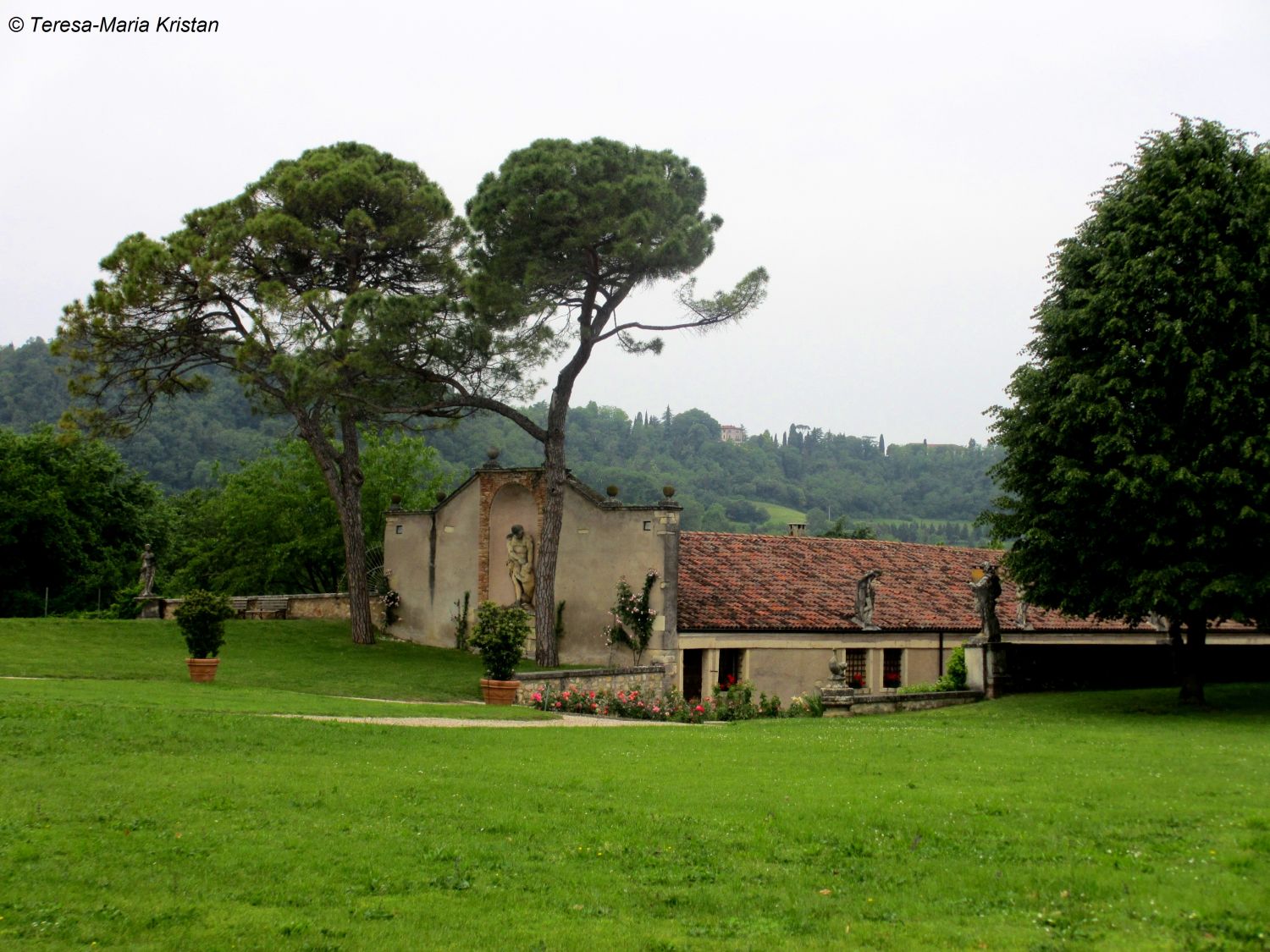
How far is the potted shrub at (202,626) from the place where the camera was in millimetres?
22141

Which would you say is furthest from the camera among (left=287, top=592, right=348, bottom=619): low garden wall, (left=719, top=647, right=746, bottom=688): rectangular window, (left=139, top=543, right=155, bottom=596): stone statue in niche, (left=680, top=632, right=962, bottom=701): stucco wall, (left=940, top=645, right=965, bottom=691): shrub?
(left=287, top=592, right=348, bottom=619): low garden wall

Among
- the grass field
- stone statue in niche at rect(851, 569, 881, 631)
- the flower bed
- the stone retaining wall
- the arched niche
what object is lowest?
the flower bed

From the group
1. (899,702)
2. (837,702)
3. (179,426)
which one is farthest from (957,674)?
(179,426)

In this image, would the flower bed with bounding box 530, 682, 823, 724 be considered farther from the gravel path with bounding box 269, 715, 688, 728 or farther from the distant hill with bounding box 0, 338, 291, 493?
the distant hill with bounding box 0, 338, 291, 493

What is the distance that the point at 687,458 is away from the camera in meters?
109

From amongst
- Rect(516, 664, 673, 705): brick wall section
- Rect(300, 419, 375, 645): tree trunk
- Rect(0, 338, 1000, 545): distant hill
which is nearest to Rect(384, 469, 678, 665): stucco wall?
Rect(516, 664, 673, 705): brick wall section

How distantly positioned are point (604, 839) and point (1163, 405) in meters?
15.4

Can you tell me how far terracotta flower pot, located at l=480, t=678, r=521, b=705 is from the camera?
2303cm

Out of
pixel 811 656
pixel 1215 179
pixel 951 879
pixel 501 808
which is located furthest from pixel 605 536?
pixel 951 879

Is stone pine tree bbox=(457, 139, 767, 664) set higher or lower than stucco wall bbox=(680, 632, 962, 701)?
higher

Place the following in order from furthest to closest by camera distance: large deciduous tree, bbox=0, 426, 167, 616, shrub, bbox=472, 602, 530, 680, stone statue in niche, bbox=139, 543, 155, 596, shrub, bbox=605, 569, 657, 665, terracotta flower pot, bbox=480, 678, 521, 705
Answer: large deciduous tree, bbox=0, 426, 167, 616 < stone statue in niche, bbox=139, 543, 155, 596 < shrub, bbox=605, 569, 657, 665 < terracotta flower pot, bbox=480, 678, 521, 705 < shrub, bbox=472, 602, 530, 680

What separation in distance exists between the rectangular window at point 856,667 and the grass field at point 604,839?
14.9 m

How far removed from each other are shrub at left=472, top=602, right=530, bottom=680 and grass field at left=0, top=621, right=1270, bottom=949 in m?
6.38

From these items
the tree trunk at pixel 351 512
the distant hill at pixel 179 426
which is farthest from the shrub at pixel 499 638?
the distant hill at pixel 179 426
